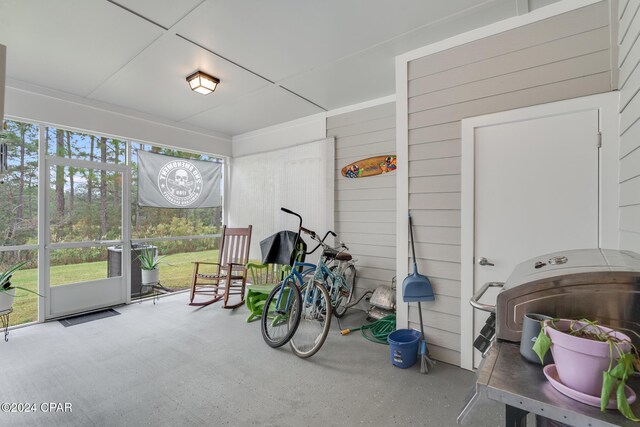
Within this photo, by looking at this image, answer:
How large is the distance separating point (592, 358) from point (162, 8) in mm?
2860

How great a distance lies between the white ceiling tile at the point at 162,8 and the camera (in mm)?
2016

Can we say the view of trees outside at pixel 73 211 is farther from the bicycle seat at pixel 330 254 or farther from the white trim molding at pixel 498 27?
the white trim molding at pixel 498 27

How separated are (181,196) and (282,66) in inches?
115

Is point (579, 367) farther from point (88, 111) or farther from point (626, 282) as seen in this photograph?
point (88, 111)

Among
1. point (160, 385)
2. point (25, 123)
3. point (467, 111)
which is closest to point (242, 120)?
point (25, 123)

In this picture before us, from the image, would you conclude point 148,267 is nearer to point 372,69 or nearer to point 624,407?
point 372,69

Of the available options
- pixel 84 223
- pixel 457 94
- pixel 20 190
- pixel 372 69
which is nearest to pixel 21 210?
pixel 20 190

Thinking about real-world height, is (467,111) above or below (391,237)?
above

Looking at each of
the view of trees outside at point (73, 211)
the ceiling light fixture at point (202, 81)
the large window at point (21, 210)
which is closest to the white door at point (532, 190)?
the ceiling light fixture at point (202, 81)

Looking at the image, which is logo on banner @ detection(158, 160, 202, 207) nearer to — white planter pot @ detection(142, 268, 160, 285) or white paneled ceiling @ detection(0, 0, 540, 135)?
white planter pot @ detection(142, 268, 160, 285)

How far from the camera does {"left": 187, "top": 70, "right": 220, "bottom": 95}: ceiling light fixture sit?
2998 millimetres

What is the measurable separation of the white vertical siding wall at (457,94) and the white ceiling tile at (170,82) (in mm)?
1842

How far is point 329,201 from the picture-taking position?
403 cm

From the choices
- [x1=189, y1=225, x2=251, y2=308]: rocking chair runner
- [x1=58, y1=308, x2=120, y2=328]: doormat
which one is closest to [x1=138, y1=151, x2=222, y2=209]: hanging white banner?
[x1=189, y1=225, x2=251, y2=308]: rocking chair runner
